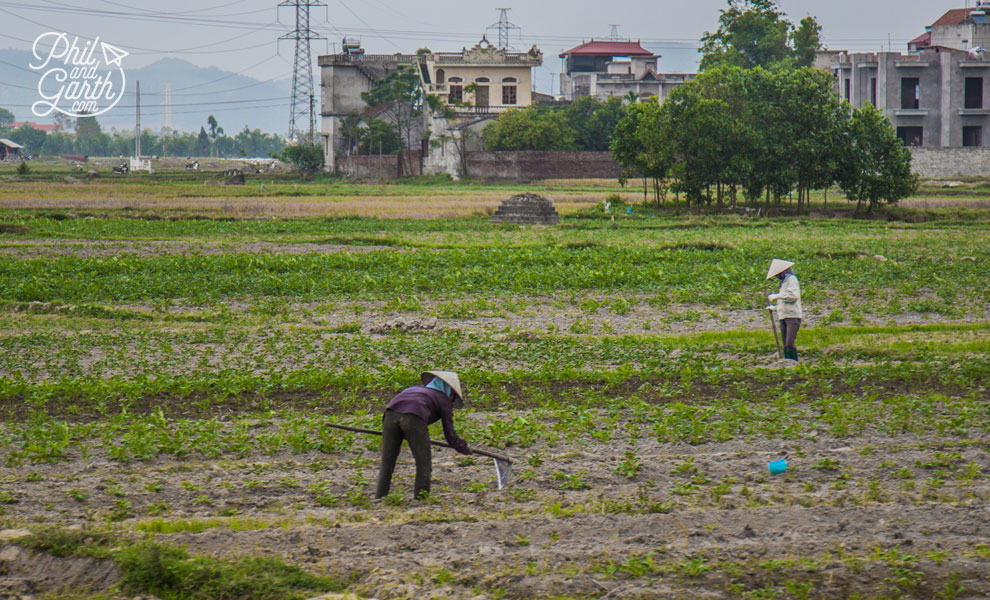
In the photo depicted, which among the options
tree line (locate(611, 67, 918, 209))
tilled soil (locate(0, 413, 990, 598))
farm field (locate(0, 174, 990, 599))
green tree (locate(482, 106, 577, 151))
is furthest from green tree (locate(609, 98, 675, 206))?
tilled soil (locate(0, 413, 990, 598))

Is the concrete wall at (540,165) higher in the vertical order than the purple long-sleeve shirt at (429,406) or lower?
higher

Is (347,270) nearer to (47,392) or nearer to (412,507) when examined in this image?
(47,392)

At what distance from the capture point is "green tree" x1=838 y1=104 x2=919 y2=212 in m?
55.7

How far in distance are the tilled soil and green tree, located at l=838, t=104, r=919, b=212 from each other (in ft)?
151

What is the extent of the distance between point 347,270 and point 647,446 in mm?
20214

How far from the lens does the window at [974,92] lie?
75.0m

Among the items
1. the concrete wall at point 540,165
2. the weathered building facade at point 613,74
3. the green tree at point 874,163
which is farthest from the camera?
the weathered building facade at point 613,74

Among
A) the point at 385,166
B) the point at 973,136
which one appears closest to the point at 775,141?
the point at 973,136

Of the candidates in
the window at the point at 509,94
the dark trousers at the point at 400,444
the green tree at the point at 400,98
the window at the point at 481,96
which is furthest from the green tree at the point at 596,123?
the dark trousers at the point at 400,444

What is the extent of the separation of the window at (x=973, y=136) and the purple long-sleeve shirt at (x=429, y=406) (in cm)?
7777

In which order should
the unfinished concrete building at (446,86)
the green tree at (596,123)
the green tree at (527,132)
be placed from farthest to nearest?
the green tree at (596,123)
the unfinished concrete building at (446,86)
the green tree at (527,132)

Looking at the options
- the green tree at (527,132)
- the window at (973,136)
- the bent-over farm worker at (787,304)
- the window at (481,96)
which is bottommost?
the bent-over farm worker at (787,304)

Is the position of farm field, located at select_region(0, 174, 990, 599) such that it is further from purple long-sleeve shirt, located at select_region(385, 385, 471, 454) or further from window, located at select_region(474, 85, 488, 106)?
window, located at select_region(474, 85, 488, 106)

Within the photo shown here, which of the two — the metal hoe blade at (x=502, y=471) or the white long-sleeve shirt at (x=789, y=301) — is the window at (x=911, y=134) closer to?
the white long-sleeve shirt at (x=789, y=301)
